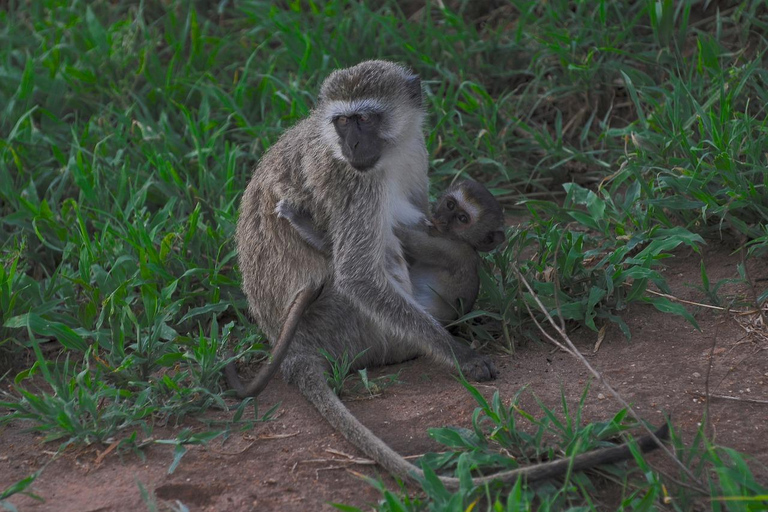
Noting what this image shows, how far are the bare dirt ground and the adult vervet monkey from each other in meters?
0.15

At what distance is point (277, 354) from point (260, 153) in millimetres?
1965

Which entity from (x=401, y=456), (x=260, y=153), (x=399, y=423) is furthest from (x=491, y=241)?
(x=260, y=153)

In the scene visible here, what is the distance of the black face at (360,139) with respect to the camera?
4.20 meters

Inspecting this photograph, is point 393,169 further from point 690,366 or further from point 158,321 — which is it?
point 690,366

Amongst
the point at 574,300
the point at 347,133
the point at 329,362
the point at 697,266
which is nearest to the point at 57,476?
the point at 329,362

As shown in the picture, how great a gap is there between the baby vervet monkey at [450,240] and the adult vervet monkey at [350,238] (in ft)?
0.19

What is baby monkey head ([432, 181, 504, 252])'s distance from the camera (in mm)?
4434

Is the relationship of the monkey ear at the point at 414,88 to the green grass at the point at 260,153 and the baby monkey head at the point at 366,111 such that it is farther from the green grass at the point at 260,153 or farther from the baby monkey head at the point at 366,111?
the green grass at the point at 260,153

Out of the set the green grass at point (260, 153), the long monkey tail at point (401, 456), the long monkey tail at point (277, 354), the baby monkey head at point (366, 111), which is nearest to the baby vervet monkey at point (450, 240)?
the green grass at point (260, 153)

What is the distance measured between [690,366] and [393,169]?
156 centimetres

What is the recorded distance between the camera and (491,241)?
447 cm

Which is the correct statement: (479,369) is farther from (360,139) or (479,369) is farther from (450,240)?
(360,139)

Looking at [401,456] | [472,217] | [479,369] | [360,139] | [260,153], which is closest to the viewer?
[401,456]

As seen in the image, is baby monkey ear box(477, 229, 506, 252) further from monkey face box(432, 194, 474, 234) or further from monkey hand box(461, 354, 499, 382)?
monkey hand box(461, 354, 499, 382)
